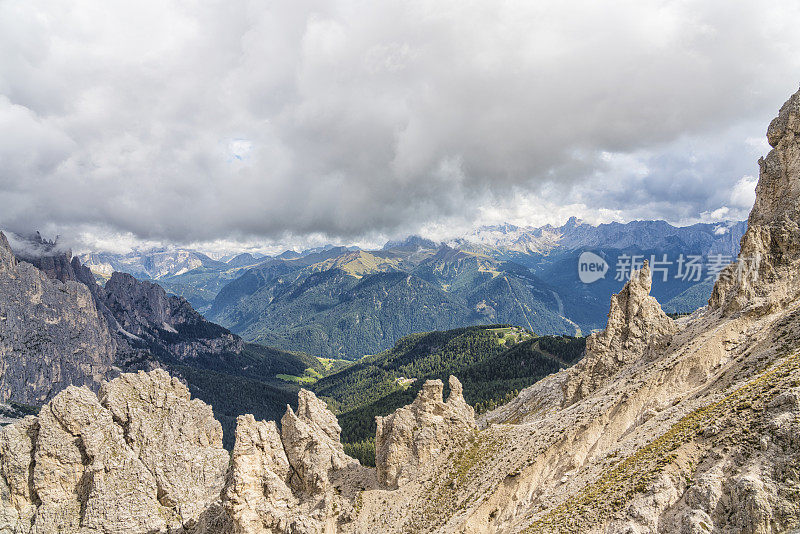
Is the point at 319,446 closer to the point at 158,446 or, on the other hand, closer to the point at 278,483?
the point at 278,483

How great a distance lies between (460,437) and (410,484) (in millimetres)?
9386

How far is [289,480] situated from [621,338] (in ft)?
204

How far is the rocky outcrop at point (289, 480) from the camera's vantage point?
140 feet

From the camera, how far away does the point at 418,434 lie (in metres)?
52.2

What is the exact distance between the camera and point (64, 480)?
56.9m

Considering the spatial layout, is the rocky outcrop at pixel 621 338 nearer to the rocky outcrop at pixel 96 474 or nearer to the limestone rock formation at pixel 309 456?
the limestone rock formation at pixel 309 456

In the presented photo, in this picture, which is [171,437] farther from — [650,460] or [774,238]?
[774,238]

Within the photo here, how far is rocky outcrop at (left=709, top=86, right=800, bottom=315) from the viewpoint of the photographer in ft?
171

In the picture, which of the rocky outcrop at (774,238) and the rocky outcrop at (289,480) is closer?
the rocky outcrop at (289,480)

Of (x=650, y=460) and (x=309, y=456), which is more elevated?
(x=309, y=456)

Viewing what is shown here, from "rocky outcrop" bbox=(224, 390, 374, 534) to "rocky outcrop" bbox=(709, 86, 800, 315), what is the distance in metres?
55.6

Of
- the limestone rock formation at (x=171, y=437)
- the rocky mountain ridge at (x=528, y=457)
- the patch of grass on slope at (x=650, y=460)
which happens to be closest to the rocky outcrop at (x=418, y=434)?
the rocky mountain ridge at (x=528, y=457)

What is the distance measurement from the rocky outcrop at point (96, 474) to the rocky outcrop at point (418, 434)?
70.5ft

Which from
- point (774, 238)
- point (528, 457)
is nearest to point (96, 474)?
point (528, 457)
